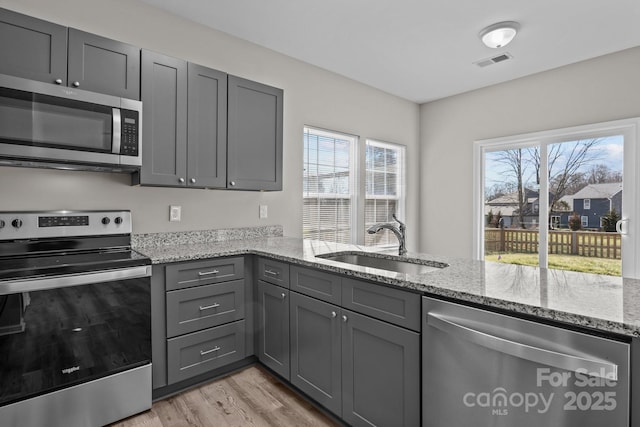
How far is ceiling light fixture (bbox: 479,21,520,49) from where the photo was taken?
278 cm

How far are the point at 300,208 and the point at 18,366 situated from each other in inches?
95.5

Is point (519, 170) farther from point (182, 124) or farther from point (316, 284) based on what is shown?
point (182, 124)

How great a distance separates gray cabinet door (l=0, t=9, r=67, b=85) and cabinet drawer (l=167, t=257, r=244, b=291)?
126 centimetres

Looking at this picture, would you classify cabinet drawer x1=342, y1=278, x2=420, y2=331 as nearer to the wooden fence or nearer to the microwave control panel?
the microwave control panel

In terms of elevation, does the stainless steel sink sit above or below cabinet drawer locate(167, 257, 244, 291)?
above

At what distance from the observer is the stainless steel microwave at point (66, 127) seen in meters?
1.74

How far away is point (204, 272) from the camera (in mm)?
2277

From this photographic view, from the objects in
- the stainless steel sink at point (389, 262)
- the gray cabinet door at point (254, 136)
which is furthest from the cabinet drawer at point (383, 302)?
the gray cabinet door at point (254, 136)

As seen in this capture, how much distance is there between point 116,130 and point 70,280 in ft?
2.94

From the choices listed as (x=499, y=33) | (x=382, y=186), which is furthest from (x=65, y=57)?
(x=382, y=186)

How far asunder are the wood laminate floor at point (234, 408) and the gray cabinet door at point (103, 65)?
1.94 metres

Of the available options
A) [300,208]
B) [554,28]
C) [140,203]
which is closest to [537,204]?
[554,28]

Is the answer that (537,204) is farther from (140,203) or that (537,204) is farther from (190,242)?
(140,203)

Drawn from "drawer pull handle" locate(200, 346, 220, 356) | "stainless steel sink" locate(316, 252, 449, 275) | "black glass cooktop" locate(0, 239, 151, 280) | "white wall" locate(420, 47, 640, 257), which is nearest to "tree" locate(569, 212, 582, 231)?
"white wall" locate(420, 47, 640, 257)
